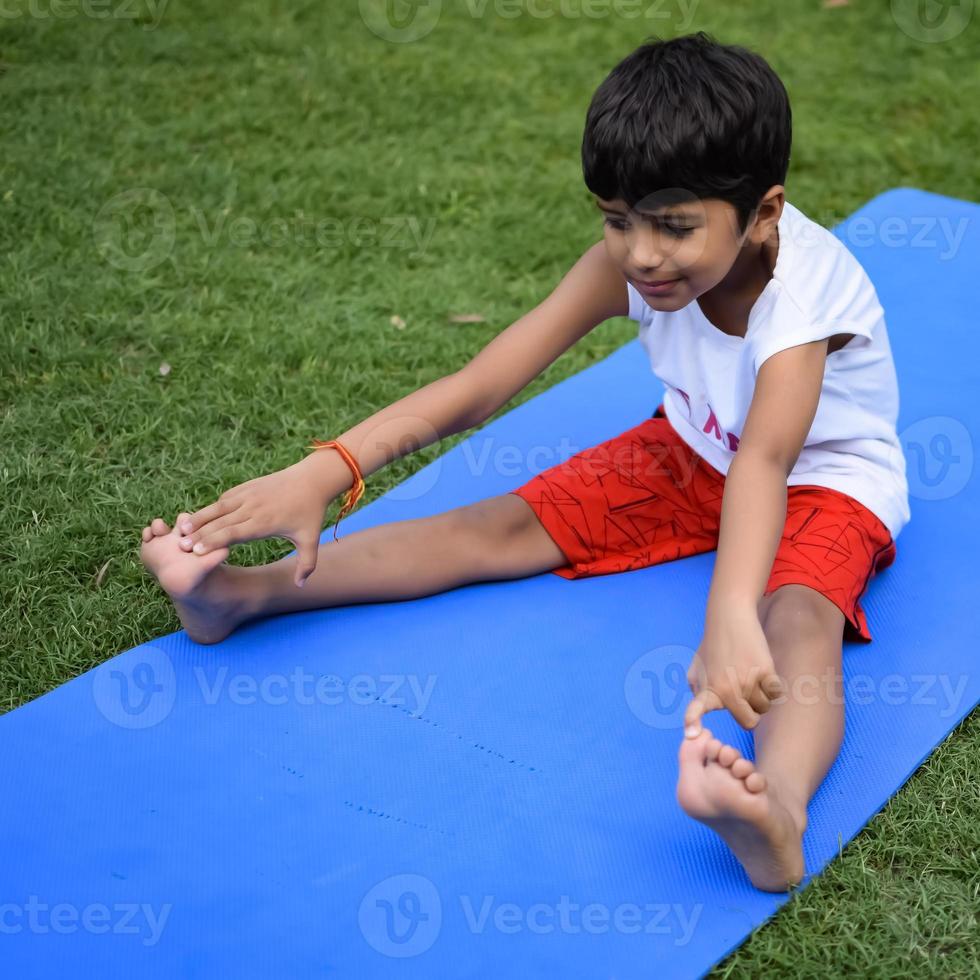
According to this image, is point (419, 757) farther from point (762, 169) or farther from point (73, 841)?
point (762, 169)

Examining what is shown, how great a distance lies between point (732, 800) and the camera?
1481mm

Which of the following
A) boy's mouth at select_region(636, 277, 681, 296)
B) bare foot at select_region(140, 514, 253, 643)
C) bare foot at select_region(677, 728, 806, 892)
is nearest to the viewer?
bare foot at select_region(677, 728, 806, 892)

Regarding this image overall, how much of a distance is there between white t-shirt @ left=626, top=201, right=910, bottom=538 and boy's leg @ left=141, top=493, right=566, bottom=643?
35 centimetres

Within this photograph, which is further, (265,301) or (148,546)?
(265,301)

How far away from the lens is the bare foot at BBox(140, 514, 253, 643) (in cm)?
185

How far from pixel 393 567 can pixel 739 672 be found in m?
0.73

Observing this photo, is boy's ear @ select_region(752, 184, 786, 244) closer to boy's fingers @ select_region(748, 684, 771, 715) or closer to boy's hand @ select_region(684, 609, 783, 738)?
boy's hand @ select_region(684, 609, 783, 738)

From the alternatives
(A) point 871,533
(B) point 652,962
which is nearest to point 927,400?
(A) point 871,533

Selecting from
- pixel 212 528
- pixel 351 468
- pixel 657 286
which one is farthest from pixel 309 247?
pixel 657 286

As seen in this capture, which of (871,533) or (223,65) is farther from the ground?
(223,65)

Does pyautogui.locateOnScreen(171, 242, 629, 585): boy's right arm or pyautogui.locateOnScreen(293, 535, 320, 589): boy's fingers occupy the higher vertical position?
pyautogui.locateOnScreen(171, 242, 629, 585): boy's right arm

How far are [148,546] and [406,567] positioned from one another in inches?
17.7

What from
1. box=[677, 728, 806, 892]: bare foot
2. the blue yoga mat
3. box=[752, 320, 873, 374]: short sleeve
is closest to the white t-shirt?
box=[752, 320, 873, 374]: short sleeve

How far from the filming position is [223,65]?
4273 millimetres
